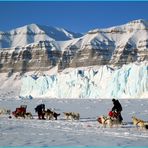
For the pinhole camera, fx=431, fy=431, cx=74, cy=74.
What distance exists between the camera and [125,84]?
83.2m

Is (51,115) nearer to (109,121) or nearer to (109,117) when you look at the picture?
(109,117)

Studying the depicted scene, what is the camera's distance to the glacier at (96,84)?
264 ft

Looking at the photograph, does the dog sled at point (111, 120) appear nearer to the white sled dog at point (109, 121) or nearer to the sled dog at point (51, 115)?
the white sled dog at point (109, 121)

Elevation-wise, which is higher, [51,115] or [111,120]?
[51,115]

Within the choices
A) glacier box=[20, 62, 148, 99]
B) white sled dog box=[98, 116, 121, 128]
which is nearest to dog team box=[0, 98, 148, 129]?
white sled dog box=[98, 116, 121, 128]

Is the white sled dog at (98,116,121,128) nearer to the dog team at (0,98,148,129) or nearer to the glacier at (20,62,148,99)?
the dog team at (0,98,148,129)

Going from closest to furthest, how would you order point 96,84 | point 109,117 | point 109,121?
point 109,121
point 109,117
point 96,84

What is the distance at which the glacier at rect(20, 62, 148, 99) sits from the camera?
264 ft

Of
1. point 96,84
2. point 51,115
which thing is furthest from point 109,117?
point 96,84

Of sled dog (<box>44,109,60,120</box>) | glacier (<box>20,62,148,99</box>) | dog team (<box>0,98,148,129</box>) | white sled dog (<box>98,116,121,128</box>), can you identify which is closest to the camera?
dog team (<box>0,98,148,129</box>)

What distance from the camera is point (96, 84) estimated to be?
315 feet

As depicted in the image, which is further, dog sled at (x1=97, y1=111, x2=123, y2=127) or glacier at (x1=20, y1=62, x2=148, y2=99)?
glacier at (x1=20, y1=62, x2=148, y2=99)

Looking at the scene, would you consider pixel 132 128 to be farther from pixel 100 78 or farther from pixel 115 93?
pixel 100 78

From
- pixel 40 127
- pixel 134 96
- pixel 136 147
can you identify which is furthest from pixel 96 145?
pixel 134 96
